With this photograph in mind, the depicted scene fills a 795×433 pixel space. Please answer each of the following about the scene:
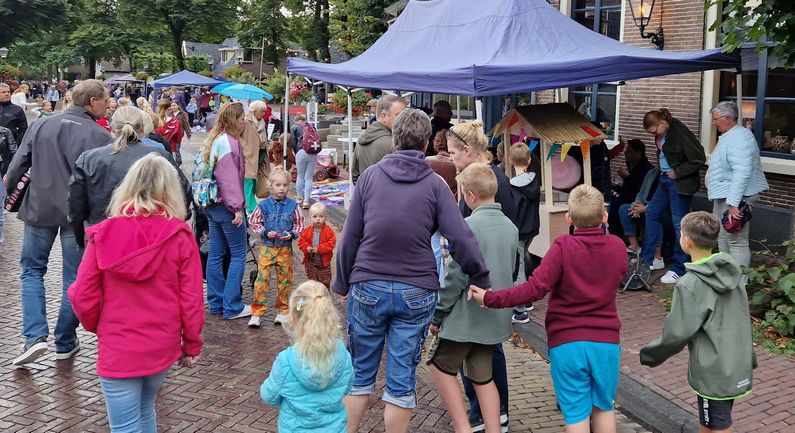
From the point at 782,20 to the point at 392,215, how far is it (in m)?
4.29

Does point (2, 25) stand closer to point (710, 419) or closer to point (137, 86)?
point (137, 86)

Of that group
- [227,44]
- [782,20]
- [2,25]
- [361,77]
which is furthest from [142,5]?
[782,20]

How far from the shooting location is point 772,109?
29.1ft

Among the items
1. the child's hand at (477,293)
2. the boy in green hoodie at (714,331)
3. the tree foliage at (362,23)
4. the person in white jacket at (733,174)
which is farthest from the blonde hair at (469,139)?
the tree foliage at (362,23)

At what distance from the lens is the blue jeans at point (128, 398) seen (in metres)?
3.23

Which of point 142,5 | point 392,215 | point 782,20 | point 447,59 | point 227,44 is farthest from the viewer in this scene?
point 227,44

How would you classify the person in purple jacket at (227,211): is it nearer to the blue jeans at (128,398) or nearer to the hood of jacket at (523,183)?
the hood of jacket at (523,183)

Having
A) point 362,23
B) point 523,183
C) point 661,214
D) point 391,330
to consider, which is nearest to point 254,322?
point 523,183

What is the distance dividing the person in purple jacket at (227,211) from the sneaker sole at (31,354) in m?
1.61

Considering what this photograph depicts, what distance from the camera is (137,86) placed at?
50.2 metres

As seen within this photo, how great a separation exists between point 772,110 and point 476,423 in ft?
21.1

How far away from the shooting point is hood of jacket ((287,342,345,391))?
121 inches

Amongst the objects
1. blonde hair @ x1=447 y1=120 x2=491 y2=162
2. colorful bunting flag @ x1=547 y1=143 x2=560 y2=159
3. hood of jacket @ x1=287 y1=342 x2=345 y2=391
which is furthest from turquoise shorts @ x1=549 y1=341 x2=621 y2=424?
colorful bunting flag @ x1=547 y1=143 x2=560 y2=159

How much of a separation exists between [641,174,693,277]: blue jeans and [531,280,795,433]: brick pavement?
1.26 meters
